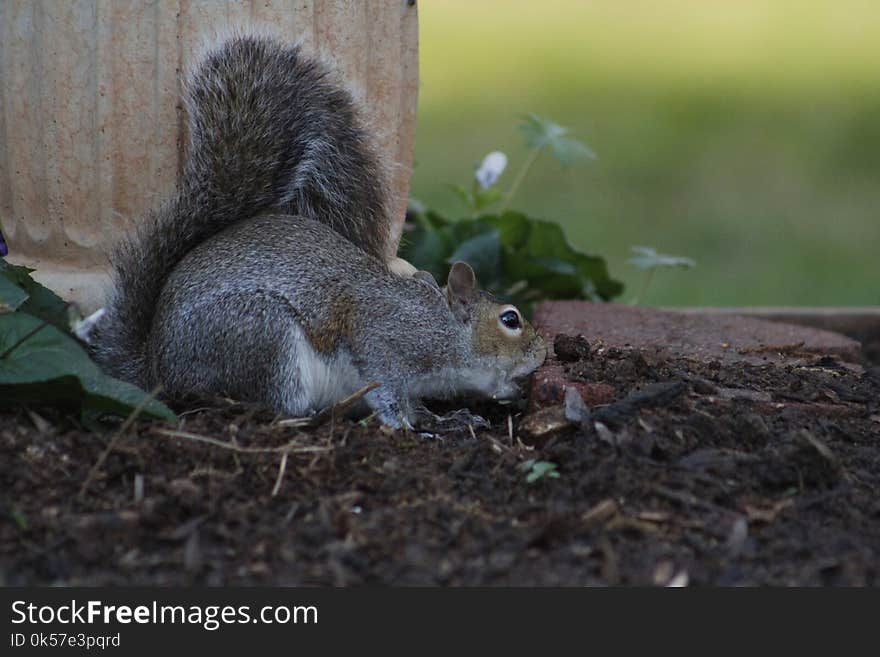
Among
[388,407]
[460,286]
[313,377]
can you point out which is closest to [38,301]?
[313,377]

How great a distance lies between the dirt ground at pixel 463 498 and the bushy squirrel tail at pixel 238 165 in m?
0.40

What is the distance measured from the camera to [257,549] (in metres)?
1.91

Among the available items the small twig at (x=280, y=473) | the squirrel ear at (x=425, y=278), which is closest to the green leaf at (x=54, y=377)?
the small twig at (x=280, y=473)

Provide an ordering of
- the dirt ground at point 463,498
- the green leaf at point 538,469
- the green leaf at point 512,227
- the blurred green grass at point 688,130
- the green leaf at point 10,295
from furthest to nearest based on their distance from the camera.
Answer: the blurred green grass at point 688,130 → the green leaf at point 512,227 → the green leaf at point 10,295 → the green leaf at point 538,469 → the dirt ground at point 463,498

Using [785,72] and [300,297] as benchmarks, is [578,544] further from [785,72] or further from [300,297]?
[785,72]

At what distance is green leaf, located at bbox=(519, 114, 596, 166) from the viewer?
3.96 m

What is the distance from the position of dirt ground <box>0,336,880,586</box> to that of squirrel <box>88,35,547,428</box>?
0.17m

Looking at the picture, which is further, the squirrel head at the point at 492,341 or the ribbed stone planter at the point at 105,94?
the ribbed stone planter at the point at 105,94

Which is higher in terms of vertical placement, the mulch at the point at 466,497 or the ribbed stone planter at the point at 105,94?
the ribbed stone planter at the point at 105,94

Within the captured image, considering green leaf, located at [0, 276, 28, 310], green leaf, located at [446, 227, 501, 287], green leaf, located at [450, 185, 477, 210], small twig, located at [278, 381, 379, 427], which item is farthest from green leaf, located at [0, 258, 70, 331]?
green leaf, located at [450, 185, 477, 210]

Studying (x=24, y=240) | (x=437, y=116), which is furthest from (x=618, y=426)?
(x=437, y=116)

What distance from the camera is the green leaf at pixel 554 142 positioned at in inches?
156

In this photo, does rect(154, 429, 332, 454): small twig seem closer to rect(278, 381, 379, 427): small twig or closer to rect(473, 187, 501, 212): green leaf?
rect(278, 381, 379, 427): small twig

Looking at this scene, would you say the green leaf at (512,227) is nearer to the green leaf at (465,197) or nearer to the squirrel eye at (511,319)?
the green leaf at (465,197)
